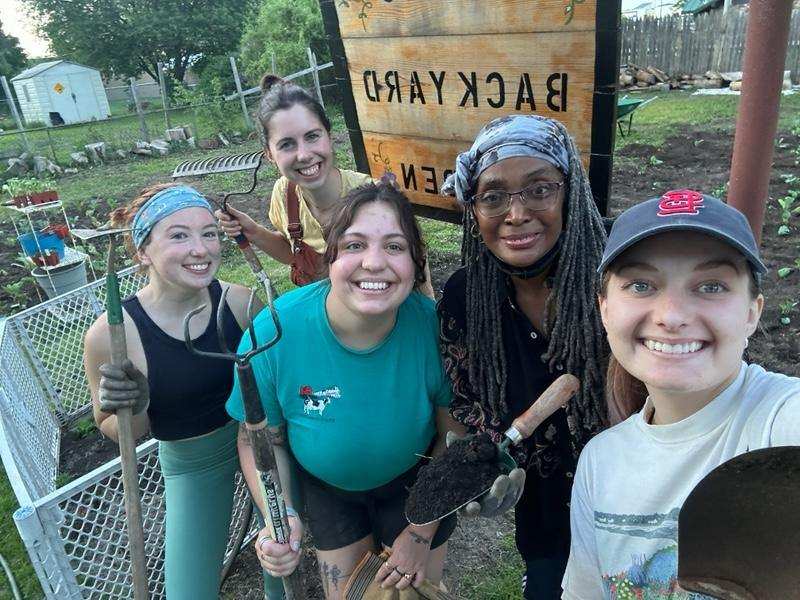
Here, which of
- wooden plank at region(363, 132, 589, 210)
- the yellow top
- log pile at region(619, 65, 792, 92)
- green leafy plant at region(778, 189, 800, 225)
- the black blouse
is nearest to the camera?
the black blouse

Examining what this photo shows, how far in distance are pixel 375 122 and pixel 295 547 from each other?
208 cm

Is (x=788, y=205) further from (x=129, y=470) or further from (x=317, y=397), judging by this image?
(x=129, y=470)

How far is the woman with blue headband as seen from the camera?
2174mm

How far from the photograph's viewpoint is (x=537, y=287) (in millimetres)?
1817

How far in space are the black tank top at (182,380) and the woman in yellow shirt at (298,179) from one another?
0.65 m

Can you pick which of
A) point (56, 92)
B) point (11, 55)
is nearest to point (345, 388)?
point (56, 92)

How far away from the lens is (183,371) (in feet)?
7.20

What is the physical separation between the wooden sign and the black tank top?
1233 millimetres

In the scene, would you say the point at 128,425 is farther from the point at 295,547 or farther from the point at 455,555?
the point at 455,555

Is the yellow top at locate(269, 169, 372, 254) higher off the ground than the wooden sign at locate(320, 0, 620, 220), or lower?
lower

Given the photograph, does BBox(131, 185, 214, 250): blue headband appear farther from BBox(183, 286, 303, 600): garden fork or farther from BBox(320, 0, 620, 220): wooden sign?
BBox(320, 0, 620, 220): wooden sign

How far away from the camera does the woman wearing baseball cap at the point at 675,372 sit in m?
1.17

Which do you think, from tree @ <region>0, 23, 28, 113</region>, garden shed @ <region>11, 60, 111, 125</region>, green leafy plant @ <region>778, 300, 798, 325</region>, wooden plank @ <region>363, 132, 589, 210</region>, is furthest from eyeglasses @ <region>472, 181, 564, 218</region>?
tree @ <region>0, 23, 28, 113</region>

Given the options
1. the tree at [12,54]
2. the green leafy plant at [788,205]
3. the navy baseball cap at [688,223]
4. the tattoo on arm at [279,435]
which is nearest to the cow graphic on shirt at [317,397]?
the tattoo on arm at [279,435]
